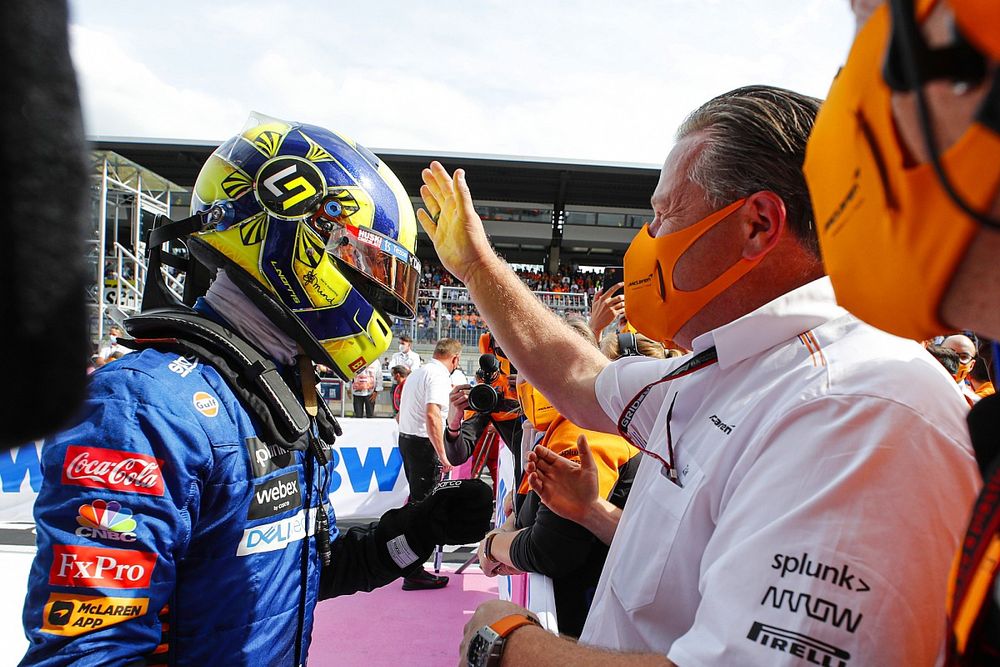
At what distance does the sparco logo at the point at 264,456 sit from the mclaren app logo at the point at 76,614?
1.30ft

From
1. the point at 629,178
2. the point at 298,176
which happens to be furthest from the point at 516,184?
the point at 298,176

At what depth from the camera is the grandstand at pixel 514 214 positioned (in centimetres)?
1977

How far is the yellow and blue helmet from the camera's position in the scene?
6.15 ft

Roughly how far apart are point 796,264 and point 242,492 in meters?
1.39

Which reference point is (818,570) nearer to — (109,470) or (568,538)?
(109,470)

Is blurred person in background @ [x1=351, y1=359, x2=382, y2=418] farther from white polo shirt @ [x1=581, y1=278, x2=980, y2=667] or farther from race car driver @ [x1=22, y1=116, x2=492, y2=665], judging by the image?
white polo shirt @ [x1=581, y1=278, x2=980, y2=667]

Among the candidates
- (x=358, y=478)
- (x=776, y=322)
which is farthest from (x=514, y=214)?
(x=776, y=322)

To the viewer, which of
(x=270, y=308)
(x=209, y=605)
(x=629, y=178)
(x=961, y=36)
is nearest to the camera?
(x=961, y=36)

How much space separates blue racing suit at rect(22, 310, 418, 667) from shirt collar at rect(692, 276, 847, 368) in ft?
3.64

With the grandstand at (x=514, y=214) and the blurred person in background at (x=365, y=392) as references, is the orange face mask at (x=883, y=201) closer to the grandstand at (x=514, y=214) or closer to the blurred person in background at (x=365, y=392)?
the blurred person in background at (x=365, y=392)

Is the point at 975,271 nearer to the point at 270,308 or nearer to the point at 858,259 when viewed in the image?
→ the point at 858,259

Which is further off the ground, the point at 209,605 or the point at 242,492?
the point at 242,492

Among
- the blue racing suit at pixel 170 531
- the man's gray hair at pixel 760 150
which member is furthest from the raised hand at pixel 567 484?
the man's gray hair at pixel 760 150

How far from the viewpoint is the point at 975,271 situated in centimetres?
64
